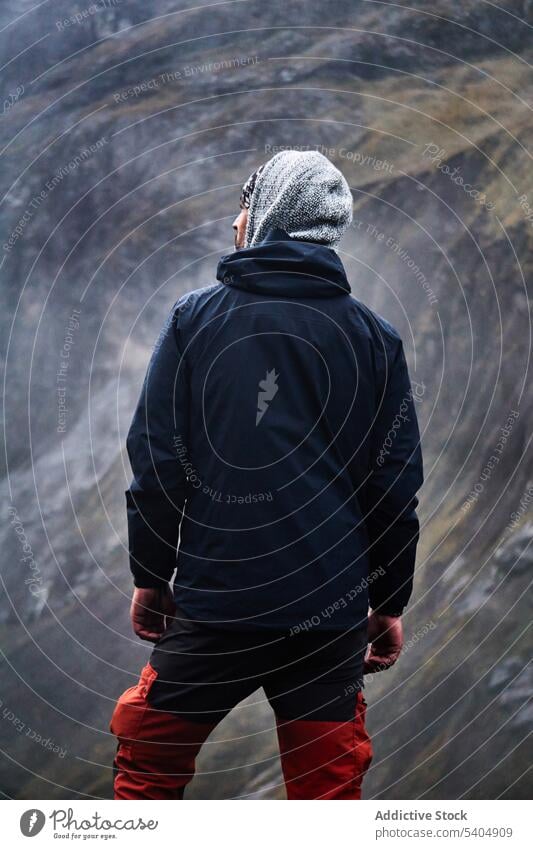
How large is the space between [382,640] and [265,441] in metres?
0.49

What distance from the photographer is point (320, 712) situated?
1504 millimetres

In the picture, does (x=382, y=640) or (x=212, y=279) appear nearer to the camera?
(x=382, y=640)

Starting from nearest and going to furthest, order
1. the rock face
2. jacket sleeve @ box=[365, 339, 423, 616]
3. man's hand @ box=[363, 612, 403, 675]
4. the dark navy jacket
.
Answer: the dark navy jacket
jacket sleeve @ box=[365, 339, 423, 616]
man's hand @ box=[363, 612, 403, 675]
the rock face

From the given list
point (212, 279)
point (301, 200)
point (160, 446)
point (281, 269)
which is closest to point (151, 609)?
point (160, 446)

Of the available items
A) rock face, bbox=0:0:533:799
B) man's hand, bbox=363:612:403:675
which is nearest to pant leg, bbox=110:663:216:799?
man's hand, bbox=363:612:403:675

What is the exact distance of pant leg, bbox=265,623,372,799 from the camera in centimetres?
149

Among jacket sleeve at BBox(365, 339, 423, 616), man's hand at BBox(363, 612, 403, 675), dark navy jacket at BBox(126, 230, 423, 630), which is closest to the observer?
dark navy jacket at BBox(126, 230, 423, 630)

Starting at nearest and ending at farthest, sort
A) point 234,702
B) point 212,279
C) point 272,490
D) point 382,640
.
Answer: point 272,490, point 234,702, point 382,640, point 212,279

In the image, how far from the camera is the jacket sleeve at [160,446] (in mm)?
1508

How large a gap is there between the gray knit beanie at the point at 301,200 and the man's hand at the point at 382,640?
67 centimetres

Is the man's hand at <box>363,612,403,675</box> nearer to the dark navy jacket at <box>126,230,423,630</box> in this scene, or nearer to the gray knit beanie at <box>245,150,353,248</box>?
the dark navy jacket at <box>126,230,423,630</box>

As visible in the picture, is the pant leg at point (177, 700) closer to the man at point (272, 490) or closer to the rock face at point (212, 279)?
the man at point (272, 490)

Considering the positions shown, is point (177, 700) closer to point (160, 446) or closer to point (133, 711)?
point (133, 711)
